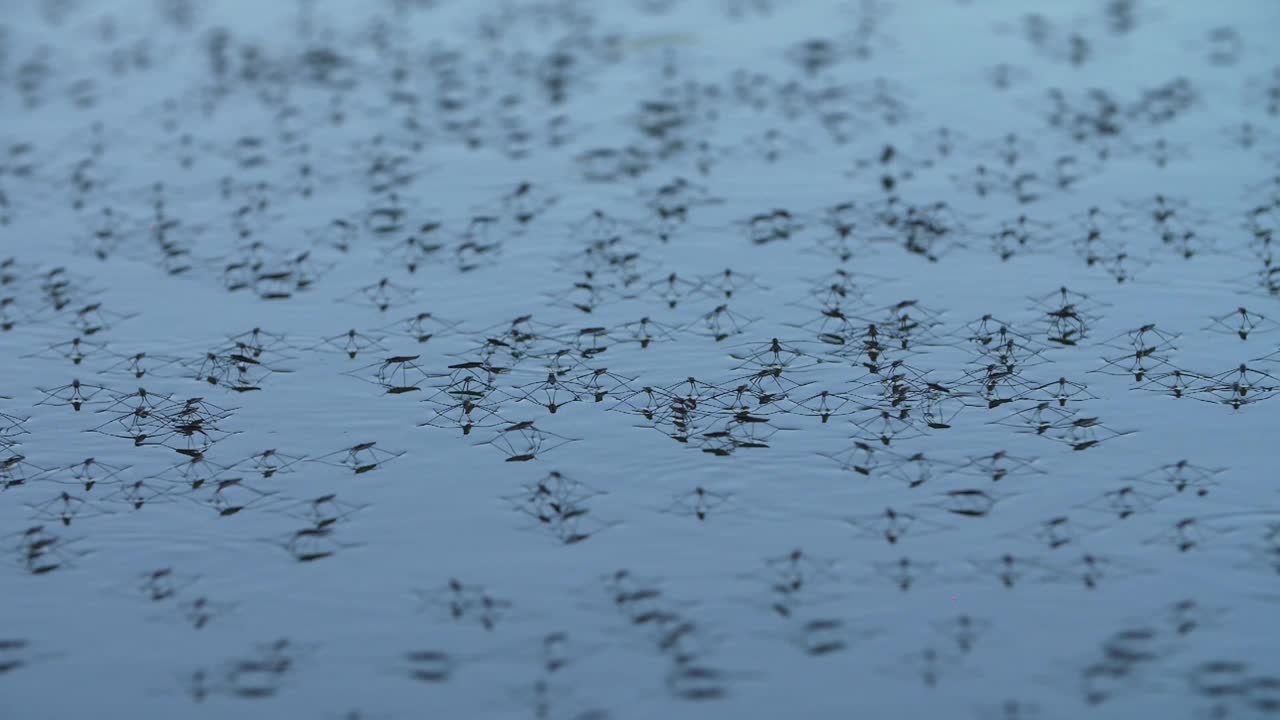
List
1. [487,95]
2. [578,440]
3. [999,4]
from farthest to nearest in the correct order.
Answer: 1. [999,4]
2. [487,95]
3. [578,440]

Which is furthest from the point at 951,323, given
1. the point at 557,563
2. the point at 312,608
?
the point at 312,608

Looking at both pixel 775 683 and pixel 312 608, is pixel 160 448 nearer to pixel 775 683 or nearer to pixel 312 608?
pixel 312 608

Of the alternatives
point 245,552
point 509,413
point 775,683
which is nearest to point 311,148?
point 509,413

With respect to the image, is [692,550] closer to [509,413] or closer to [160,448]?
[509,413]

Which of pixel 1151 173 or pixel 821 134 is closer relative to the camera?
pixel 1151 173

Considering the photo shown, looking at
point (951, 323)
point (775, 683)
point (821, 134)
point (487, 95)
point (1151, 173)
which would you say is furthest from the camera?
point (487, 95)

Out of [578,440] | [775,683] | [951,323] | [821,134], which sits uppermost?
[821,134]

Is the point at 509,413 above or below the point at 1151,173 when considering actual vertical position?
below
